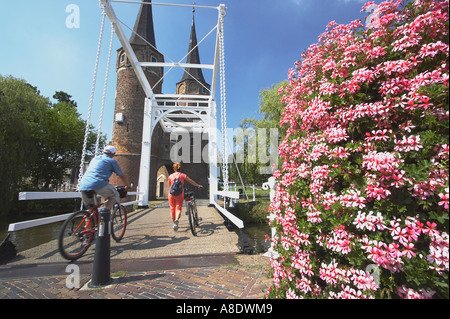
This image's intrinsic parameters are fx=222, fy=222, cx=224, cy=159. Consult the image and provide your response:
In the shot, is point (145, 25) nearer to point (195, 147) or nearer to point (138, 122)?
point (138, 122)

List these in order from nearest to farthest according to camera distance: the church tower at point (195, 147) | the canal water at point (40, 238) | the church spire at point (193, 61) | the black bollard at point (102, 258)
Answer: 1. the black bollard at point (102, 258)
2. the canal water at point (40, 238)
3. the church tower at point (195, 147)
4. the church spire at point (193, 61)

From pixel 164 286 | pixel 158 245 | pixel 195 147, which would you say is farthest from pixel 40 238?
pixel 195 147

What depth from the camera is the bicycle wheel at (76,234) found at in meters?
2.88

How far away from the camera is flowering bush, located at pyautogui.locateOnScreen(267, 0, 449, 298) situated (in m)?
1.11

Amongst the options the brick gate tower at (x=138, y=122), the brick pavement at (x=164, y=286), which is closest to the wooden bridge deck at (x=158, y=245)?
the brick pavement at (x=164, y=286)

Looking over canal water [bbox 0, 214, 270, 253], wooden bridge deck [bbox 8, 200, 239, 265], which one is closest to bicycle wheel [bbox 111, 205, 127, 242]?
wooden bridge deck [bbox 8, 200, 239, 265]

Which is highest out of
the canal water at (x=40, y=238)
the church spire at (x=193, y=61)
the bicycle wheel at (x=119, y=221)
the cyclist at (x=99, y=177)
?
the church spire at (x=193, y=61)

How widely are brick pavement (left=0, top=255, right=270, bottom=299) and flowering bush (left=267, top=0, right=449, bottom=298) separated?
1.63 feet

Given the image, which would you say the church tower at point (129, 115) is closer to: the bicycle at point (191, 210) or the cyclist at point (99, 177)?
the bicycle at point (191, 210)

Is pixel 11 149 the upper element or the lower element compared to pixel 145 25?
lower

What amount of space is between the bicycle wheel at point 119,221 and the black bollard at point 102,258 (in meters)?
1.65

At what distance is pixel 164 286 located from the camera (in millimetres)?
2213

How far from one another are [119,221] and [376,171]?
4340 mm
